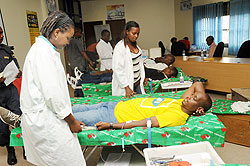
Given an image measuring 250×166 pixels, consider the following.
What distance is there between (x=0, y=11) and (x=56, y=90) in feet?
8.94

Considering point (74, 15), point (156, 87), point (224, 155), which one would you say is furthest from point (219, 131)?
point (74, 15)

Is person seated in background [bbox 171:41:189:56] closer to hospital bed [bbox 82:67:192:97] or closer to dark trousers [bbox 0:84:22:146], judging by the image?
hospital bed [bbox 82:67:192:97]

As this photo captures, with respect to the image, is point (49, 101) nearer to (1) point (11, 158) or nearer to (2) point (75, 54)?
(1) point (11, 158)

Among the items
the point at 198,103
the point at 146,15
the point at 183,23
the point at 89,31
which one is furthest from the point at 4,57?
the point at 183,23

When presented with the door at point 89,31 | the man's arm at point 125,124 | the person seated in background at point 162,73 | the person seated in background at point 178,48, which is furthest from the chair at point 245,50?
the door at point 89,31

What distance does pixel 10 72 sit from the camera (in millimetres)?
2146

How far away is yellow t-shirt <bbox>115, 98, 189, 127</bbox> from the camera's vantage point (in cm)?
162

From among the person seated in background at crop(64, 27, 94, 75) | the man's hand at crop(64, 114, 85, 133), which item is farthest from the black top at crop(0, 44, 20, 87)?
the person seated in background at crop(64, 27, 94, 75)

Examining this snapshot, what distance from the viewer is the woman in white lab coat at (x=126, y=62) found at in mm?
2225

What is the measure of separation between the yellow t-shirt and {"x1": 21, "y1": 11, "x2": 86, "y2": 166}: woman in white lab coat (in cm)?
53

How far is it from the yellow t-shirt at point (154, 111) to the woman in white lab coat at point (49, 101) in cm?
53

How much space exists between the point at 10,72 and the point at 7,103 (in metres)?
0.34

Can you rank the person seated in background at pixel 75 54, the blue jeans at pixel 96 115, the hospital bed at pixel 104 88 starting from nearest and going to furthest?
1. the blue jeans at pixel 96 115
2. the hospital bed at pixel 104 88
3. the person seated in background at pixel 75 54

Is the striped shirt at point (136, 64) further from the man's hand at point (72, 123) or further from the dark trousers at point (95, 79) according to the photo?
the man's hand at point (72, 123)
